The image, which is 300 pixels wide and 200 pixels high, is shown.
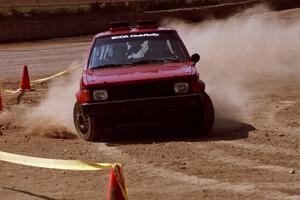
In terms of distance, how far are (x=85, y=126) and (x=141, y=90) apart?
1.06 meters

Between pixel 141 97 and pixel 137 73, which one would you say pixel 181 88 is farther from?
pixel 137 73

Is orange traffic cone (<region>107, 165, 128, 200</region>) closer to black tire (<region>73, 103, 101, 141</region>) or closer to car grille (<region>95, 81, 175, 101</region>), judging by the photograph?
car grille (<region>95, 81, 175, 101</region>)

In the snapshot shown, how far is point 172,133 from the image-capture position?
36.0 feet

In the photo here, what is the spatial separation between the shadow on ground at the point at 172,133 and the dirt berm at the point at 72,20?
28.2 m

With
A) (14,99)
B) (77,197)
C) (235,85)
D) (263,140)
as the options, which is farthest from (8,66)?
(77,197)

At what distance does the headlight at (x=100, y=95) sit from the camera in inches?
396

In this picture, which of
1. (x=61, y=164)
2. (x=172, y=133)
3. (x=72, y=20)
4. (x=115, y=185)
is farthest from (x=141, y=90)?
(x=72, y=20)

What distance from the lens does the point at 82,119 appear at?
10508 millimetres

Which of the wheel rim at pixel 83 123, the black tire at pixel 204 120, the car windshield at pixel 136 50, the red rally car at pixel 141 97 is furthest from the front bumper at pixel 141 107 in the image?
the car windshield at pixel 136 50

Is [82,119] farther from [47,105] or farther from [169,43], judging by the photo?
[47,105]

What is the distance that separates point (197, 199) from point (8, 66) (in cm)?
1947

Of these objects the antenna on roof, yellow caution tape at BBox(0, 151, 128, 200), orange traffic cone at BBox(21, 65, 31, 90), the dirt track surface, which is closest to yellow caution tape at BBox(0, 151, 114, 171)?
yellow caution tape at BBox(0, 151, 128, 200)

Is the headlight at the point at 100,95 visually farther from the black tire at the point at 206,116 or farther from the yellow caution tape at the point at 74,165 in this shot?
the yellow caution tape at the point at 74,165

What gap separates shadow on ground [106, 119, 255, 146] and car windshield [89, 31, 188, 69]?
1103mm
